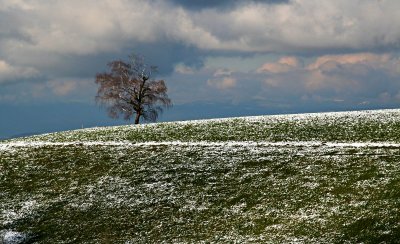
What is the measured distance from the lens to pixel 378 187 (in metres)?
35.1

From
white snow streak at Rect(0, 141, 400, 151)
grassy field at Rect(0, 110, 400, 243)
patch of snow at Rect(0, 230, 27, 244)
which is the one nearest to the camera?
grassy field at Rect(0, 110, 400, 243)

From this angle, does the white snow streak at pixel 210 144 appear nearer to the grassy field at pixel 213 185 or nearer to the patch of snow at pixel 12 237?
the grassy field at pixel 213 185

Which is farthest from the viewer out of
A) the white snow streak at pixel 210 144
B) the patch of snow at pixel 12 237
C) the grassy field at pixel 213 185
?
the white snow streak at pixel 210 144

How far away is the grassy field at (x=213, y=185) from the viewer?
32188 mm

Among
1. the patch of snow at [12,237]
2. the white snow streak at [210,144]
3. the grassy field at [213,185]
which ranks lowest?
the patch of snow at [12,237]

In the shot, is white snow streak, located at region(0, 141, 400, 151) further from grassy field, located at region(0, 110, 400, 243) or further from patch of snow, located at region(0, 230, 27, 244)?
patch of snow, located at region(0, 230, 27, 244)

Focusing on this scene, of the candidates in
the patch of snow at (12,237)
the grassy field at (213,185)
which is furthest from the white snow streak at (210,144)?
the patch of snow at (12,237)

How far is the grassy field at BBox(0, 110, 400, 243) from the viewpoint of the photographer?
106 ft

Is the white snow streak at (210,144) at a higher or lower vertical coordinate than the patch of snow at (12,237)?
higher

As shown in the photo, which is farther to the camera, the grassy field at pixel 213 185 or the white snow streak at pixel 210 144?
the white snow streak at pixel 210 144

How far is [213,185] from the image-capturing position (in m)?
40.7

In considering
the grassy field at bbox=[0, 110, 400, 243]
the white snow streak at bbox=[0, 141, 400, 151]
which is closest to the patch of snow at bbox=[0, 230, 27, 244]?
the grassy field at bbox=[0, 110, 400, 243]

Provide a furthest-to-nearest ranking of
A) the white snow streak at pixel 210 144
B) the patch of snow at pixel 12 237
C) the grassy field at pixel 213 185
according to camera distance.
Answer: the white snow streak at pixel 210 144, the patch of snow at pixel 12 237, the grassy field at pixel 213 185

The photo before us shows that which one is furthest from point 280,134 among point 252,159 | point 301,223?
point 301,223
